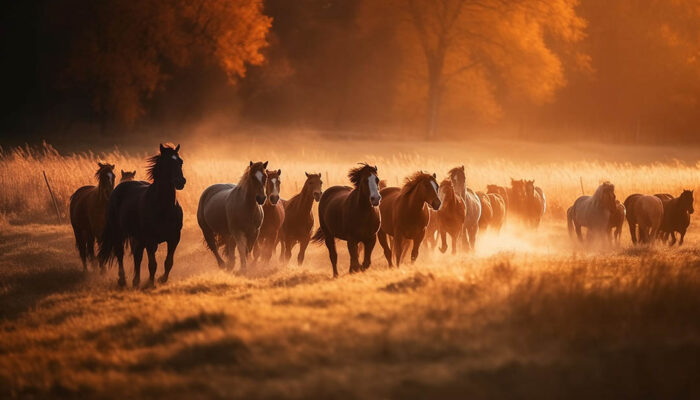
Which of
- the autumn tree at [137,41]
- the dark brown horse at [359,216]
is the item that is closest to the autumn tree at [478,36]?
the autumn tree at [137,41]

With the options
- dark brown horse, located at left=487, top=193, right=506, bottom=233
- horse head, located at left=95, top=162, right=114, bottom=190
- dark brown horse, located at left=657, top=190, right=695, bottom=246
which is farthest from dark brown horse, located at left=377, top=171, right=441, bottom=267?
dark brown horse, located at left=657, top=190, right=695, bottom=246

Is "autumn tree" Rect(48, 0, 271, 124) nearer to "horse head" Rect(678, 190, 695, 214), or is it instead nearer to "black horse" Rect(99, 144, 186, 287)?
"black horse" Rect(99, 144, 186, 287)

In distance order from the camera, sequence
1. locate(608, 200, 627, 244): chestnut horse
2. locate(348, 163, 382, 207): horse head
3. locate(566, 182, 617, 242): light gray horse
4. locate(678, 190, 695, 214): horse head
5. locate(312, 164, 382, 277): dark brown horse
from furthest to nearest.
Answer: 1. locate(608, 200, 627, 244): chestnut horse
2. locate(566, 182, 617, 242): light gray horse
3. locate(678, 190, 695, 214): horse head
4. locate(312, 164, 382, 277): dark brown horse
5. locate(348, 163, 382, 207): horse head

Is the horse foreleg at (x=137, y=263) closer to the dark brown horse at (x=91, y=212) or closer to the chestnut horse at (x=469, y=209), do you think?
the dark brown horse at (x=91, y=212)

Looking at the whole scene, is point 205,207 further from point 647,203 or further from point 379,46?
point 379,46

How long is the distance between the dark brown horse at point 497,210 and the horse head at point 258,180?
260 inches

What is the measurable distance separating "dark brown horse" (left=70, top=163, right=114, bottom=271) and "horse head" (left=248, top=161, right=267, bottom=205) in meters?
2.72

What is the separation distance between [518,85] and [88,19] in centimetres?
2087

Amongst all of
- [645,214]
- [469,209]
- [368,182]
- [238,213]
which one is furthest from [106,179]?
[645,214]

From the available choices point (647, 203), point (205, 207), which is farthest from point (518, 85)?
point (205, 207)

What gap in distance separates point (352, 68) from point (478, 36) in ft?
26.4

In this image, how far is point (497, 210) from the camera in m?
17.7

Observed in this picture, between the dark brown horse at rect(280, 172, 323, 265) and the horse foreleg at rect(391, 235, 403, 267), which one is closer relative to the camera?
the horse foreleg at rect(391, 235, 403, 267)

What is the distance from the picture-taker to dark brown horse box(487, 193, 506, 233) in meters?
17.7
